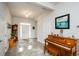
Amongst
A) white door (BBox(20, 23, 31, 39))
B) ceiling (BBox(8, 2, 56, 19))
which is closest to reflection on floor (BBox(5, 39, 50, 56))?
ceiling (BBox(8, 2, 56, 19))

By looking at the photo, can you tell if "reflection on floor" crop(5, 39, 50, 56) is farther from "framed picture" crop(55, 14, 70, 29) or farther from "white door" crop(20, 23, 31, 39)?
"white door" crop(20, 23, 31, 39)

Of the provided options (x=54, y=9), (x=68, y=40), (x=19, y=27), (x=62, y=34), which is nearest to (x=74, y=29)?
(x=68, y=40)

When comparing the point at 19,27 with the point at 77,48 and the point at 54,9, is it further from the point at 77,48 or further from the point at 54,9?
the point at 77,48

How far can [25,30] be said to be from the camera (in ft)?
39.1

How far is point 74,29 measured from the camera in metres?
3.99

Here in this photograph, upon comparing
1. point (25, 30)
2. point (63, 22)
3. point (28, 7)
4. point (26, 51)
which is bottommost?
point (26, 51)

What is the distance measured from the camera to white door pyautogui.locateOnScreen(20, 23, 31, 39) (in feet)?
38.0

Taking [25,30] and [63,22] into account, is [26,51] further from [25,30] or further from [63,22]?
[25,30]

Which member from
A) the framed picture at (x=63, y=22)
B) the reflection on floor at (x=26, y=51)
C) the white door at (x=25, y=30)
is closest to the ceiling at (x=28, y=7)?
the framed picture at (x=63, y=22)

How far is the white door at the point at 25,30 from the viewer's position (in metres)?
11.6

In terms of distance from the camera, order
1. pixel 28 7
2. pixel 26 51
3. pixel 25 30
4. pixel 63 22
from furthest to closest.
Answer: pixel 25 30 < pixel 28 7 < pixel 26 51 < pixel 63 22

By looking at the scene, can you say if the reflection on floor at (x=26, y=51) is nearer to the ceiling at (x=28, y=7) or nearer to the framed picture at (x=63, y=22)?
the framed picture at (x=63, y=22)

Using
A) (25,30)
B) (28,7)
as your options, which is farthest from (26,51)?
(25,30)

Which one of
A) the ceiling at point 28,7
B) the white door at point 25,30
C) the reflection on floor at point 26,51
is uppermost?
the ceiling at point 28,7
